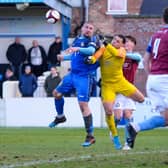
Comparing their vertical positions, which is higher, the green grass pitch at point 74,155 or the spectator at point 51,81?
the green grass pitch at point 74,155

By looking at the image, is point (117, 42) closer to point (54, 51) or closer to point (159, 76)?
point (159, 76)

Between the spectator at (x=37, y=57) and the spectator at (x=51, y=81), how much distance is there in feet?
10.4

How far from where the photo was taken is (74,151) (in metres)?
14.1

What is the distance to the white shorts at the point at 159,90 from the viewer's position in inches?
472

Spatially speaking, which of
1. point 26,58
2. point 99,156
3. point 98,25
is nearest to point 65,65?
point 26,58

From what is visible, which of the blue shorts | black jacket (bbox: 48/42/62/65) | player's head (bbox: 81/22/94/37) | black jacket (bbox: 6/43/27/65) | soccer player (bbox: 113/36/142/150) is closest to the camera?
player's head (bbox: 81/22/94/37)

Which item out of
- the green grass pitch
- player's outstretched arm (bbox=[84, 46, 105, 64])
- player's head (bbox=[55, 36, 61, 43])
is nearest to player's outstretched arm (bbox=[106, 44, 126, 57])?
player's outstretched arm (bbox=[84, 46, 105, 64])

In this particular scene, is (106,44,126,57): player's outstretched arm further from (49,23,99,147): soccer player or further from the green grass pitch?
the green grass pitch

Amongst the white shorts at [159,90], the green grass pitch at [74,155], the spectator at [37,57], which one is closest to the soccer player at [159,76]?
the white shorts at [159,90]

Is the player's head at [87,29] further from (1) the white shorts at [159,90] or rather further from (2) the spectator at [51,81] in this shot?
(2) the spectator at [51,81]

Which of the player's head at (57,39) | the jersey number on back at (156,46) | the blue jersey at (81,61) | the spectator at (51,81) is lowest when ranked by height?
the spectator at (51,81)

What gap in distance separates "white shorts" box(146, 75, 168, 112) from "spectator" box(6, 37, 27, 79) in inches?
752

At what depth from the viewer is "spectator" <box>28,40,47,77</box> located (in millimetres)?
30891

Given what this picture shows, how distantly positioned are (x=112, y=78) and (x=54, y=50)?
15.5 metres
